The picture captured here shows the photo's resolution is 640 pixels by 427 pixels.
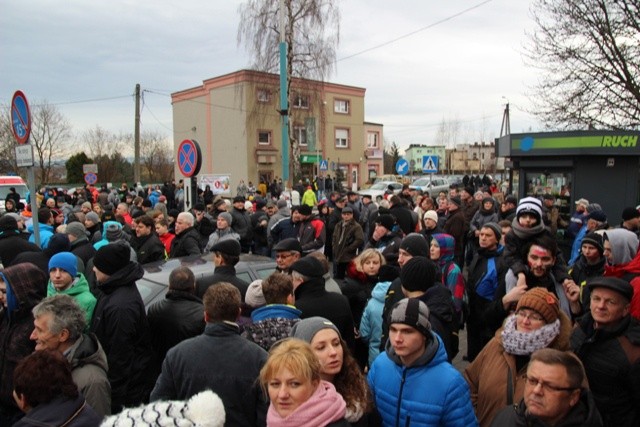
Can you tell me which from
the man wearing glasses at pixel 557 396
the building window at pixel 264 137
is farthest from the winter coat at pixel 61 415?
the building window at pixel 264 137

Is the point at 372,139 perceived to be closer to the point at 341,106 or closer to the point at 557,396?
the point at 341,106

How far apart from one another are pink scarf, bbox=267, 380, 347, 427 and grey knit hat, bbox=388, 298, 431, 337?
61 centimetres

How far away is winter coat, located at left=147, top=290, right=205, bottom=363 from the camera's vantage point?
13.1 ft

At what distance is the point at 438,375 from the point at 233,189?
36.9 meters

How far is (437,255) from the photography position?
17.7 feet

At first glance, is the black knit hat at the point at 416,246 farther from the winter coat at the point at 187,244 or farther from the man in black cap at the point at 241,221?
the man in black cap at the point at 241,221

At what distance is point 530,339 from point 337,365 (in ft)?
3.92

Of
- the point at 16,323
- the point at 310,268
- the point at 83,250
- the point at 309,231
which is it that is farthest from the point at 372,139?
the point at 16,323

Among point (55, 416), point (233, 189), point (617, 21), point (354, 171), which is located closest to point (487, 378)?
point (55, 416)

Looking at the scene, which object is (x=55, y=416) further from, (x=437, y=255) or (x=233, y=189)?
(x=233, y=189)

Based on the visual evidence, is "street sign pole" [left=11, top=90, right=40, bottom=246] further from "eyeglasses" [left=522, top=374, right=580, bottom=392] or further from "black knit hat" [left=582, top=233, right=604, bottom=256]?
"black knit hat" [left=582, top=233, right=604, bottom=256]

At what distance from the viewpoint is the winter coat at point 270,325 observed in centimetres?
322

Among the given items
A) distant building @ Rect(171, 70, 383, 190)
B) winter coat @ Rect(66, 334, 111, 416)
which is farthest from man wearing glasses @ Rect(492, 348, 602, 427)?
distant building @ Rect(171, 70, 383, 190)

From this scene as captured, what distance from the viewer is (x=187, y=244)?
725 centimetres
